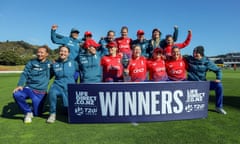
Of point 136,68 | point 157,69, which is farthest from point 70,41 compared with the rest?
point 157,69

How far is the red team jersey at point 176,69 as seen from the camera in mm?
6891

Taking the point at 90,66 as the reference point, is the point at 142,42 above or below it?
above

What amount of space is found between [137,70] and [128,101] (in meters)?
1.27

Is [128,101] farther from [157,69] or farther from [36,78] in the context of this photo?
[36,78]

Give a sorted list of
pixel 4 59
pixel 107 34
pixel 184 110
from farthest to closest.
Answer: pixel 4 59 → pixel 107 34 → pixel 184 110

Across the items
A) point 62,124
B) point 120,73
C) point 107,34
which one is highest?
point 107,34

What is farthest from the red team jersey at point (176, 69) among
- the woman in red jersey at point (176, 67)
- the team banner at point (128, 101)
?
the team banner at point (128, 101)

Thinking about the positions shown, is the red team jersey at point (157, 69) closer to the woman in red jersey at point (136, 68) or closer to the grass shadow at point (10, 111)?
the woman in red jersey at point (136, 68)

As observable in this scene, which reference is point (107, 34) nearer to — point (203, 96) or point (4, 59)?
point (203, 96)

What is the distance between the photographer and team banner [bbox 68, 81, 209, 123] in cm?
561

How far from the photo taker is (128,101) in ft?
18.5

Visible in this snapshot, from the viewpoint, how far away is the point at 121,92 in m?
5.61

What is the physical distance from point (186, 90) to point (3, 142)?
3.93 meters

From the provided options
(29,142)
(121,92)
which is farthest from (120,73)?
(29,142)
